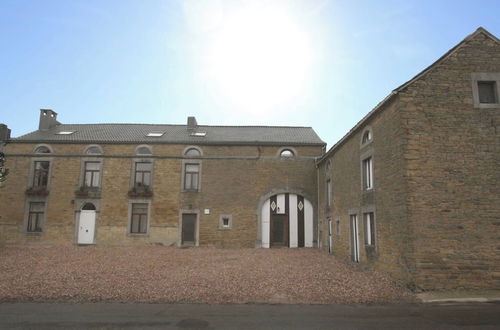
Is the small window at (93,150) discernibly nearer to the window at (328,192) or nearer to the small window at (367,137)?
the window at (328,192)

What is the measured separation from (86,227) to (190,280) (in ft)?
44.6

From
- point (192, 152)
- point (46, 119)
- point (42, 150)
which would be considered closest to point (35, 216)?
point (42, 150)

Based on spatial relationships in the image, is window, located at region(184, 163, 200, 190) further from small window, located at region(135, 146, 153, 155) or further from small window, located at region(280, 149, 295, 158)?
small window, located at region(280, 149, 295, 158)

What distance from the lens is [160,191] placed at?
2145 cm

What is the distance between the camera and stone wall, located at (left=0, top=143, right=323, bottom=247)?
2102 cm

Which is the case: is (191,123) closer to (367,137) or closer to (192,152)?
(192,152)

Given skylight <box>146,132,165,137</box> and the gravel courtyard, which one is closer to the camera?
the gravel courtyard

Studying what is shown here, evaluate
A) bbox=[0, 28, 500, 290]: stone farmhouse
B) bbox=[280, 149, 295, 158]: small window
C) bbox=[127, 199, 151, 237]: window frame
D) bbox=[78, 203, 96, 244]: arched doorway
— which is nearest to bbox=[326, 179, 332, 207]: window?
bbox=[0, 28, 500, 290]: stone farmhouse

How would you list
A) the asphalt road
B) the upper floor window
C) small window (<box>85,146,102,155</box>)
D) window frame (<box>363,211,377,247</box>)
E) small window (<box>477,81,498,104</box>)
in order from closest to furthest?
1. the asphalt road
2. small window (<box>477,81,498,104</box>)
3. window frame (<box>363,211,377,247</box>)
4. the upper floor window
5. small window (<box>85,146,102,155</box>)

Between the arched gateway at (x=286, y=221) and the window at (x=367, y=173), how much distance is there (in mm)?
8400

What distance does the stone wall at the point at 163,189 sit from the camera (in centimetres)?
2102

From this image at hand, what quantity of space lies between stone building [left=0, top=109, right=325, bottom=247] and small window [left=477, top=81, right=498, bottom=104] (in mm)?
12084

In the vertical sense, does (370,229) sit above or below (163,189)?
below

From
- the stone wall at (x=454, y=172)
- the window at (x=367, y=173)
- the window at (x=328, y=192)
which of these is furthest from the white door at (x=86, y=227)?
the stone wall at (x=454, y=172)
